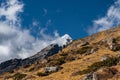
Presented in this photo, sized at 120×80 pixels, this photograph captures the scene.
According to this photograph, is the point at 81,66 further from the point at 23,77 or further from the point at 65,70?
the point at 23,77

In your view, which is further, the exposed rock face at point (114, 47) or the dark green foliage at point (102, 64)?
the exposed rock face at point (114, 47)

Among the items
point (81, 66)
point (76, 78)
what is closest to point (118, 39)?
point (81, 66)

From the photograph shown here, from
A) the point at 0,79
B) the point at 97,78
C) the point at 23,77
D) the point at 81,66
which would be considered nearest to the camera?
the point at 97,78

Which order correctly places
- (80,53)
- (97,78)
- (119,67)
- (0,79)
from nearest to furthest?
1. (97,78)
2. (119,67)
3. (0,79)
4. (80,53)

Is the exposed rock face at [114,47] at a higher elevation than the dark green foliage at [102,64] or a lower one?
higher

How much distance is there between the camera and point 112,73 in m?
47.7

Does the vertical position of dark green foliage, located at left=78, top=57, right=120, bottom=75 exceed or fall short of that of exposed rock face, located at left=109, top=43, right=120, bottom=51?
it falls short

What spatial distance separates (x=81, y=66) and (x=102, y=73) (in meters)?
19.7

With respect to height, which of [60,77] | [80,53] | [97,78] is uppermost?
[80,53]

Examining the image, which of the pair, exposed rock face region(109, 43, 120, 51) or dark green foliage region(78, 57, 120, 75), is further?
exposed rock face region(109, 43, 120, 51)

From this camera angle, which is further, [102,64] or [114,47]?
[114,47]

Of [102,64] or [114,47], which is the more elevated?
[114,47]

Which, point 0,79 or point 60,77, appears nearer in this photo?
point 60,77

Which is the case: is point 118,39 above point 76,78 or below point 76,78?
above
